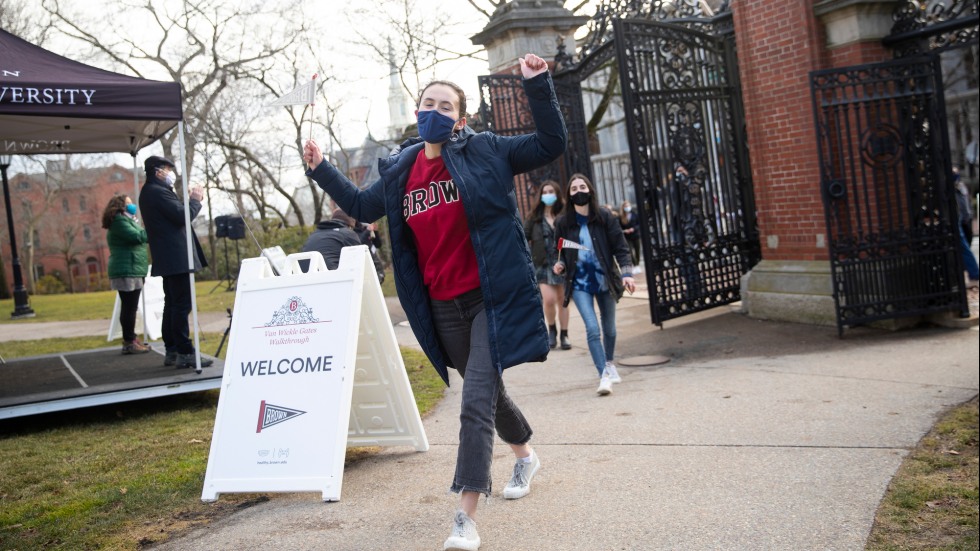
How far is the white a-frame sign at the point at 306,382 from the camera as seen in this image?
202 inches

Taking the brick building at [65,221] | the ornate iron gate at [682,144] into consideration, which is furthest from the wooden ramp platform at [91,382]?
the brick building at [65,221]

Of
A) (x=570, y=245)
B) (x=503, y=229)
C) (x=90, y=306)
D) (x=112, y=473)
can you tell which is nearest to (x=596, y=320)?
(x=570, y=245)

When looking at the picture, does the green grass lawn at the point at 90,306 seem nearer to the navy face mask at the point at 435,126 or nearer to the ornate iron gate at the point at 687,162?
the ornate iron gate at the point at 687,162


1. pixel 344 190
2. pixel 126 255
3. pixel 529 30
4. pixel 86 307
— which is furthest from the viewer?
pixel 86 307

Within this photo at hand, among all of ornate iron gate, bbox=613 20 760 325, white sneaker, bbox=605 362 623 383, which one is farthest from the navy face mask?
ornate iron gate, bbox=613 20 760 325

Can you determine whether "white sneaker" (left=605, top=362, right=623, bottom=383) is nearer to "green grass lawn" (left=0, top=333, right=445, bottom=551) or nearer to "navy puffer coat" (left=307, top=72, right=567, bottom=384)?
"green grass lawn" (left=0, top=333, right=445, bottom=551)

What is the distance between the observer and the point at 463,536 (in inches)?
160

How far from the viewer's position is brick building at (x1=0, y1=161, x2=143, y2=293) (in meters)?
48.0

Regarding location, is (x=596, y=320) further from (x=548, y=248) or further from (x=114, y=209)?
(x=114, y=209)

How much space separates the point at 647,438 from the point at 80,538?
132 inches

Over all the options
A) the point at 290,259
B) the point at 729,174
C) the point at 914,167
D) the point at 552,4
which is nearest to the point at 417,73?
the point at 552,4

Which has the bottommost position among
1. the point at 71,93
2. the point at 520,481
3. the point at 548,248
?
the point at 520,481

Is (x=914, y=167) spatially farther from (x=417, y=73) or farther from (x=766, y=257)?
(x=417, y=73)

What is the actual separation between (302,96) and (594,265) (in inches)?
136
